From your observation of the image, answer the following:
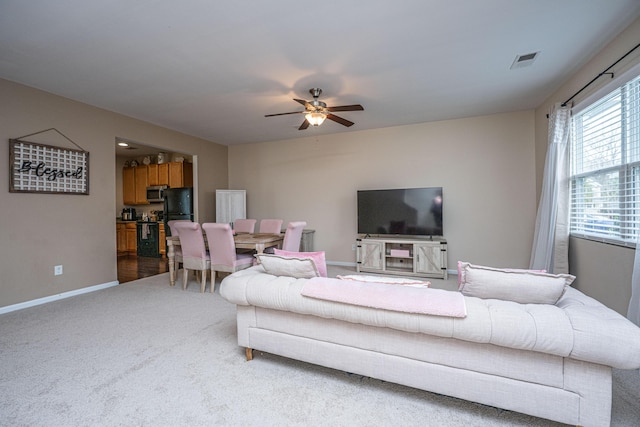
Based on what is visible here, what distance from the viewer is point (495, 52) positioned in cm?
258

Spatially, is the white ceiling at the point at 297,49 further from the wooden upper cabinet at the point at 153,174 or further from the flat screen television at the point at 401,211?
the wooden upper cabinet at the point at 153,174

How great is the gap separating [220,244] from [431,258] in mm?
3182

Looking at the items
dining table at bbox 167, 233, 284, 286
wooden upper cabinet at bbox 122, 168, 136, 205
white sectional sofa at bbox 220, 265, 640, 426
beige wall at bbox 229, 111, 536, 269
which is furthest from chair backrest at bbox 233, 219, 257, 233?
wooden upper cabinet at bbox 122, 168, 136, 205

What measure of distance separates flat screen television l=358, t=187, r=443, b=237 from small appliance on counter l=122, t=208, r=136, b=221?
597cm

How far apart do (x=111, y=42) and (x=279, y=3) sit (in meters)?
1.59

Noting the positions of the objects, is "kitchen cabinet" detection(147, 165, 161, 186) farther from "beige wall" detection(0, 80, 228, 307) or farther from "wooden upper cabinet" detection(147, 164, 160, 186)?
"beige wall" detection(0, 80, 228, 307)

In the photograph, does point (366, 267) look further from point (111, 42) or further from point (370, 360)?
point (111, 42)

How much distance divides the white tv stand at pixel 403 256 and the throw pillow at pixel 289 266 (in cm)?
285

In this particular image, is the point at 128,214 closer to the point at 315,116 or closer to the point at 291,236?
the point at 291,236

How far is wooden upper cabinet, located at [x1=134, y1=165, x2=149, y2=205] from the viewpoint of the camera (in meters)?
6.48

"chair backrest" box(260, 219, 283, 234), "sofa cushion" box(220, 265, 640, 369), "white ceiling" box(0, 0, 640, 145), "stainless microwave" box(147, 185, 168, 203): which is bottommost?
"sofa cushion" box(220, 265, 640, 369)

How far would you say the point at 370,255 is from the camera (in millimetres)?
4645

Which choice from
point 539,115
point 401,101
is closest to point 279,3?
point 401,101

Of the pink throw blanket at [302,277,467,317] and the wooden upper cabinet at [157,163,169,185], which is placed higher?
the wooden upper cabinet at [157,163,169,185]
